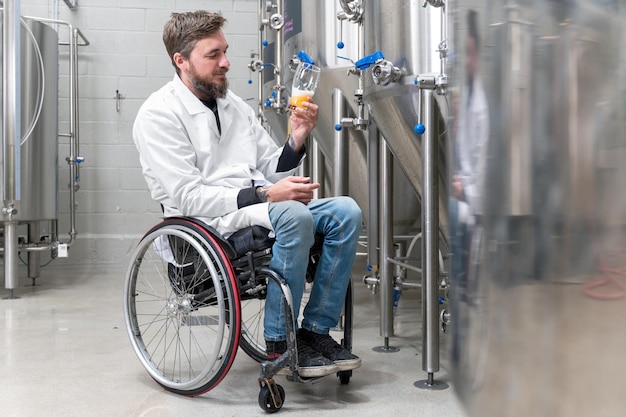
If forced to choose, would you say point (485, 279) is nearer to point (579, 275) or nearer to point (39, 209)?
point (579, 275)

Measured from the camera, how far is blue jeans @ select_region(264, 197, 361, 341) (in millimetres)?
1489

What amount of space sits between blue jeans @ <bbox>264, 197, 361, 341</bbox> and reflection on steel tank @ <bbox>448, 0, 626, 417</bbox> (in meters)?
1.10

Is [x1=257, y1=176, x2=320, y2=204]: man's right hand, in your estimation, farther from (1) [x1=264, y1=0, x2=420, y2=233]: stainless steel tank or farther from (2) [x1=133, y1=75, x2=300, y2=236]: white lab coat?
(1) [x1=264, y1=0, x2=420, y2=233]: stainless steel tank

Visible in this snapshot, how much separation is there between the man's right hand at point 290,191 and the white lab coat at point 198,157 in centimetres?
5

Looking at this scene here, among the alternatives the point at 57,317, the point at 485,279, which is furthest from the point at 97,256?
the point at 485,279

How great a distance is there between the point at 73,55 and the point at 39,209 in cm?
108

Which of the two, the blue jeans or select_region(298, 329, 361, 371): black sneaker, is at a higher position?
the blue jeans

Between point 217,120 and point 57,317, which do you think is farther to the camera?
point 57,317

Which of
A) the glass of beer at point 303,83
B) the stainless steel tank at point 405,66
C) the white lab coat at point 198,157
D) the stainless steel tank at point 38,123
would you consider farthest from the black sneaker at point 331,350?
the stainless steel tank at point 38,123

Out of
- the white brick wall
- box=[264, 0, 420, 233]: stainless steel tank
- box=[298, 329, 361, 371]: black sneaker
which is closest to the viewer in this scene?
box=[298, 329, 361, 371]: black sneaker

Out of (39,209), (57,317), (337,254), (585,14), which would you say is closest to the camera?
(585,14)

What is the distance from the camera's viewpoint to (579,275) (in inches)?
11.8

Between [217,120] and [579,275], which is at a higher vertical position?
[217,120]

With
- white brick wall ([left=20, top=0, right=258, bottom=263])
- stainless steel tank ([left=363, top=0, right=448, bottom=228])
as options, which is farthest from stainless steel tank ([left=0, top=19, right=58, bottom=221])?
stainless steel tank ([left=363, top=0, right=448, bottom=228])
